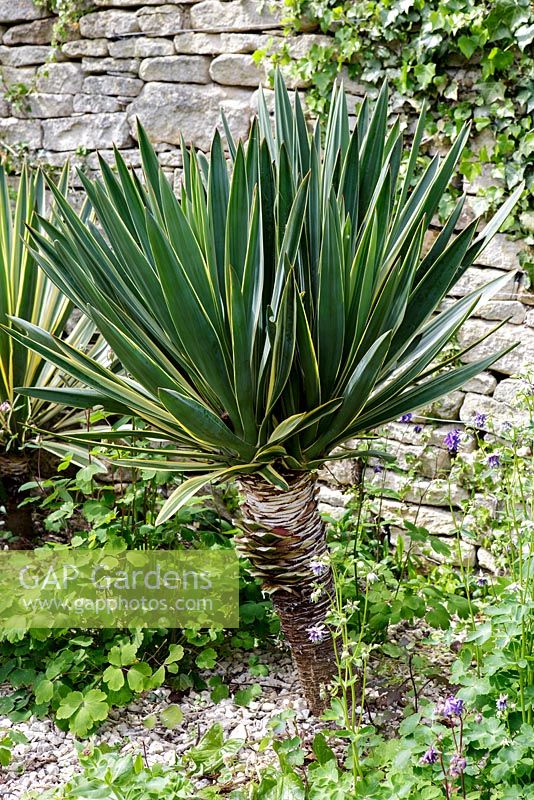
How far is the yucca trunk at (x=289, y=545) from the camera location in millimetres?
1809

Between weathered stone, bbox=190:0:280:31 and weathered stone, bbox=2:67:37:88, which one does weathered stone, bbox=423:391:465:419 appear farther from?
weathered stone, bbox=2:67:37:88

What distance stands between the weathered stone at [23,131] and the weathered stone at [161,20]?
0.74 m

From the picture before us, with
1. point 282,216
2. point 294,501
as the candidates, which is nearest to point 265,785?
point 294,501

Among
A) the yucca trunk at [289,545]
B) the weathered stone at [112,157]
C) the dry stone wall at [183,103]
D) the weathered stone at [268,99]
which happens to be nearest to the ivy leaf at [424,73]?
the dry stone wall at [183,103]

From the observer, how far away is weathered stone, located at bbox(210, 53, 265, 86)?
3271 mm

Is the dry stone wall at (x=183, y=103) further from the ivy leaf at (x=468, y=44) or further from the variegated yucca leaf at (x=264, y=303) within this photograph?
the variegated yucca leaf at (x=264, y=303)

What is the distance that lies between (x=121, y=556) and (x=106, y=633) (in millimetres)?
235

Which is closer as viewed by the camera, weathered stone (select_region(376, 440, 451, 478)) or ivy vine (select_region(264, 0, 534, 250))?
ivy vine (select_region(264, 0, 534, 250))

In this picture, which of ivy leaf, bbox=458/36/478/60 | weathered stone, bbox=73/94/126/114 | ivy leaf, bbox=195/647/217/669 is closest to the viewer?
ivy leaf, bbox=195/647/217/669

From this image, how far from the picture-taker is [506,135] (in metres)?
2.79

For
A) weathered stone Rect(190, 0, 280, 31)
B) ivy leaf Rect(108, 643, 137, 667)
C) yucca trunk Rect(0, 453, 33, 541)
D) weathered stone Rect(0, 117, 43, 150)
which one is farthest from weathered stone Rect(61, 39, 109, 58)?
ivy leaf Rect(108, 643, 137, 667)

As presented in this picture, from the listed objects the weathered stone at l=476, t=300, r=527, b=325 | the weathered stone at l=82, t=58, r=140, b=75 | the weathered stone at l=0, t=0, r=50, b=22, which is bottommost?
the weathered stone at l=476, t=300, r=527, b=325

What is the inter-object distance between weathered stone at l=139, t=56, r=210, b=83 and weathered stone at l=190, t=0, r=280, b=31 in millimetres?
141

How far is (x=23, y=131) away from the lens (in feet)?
12.5
